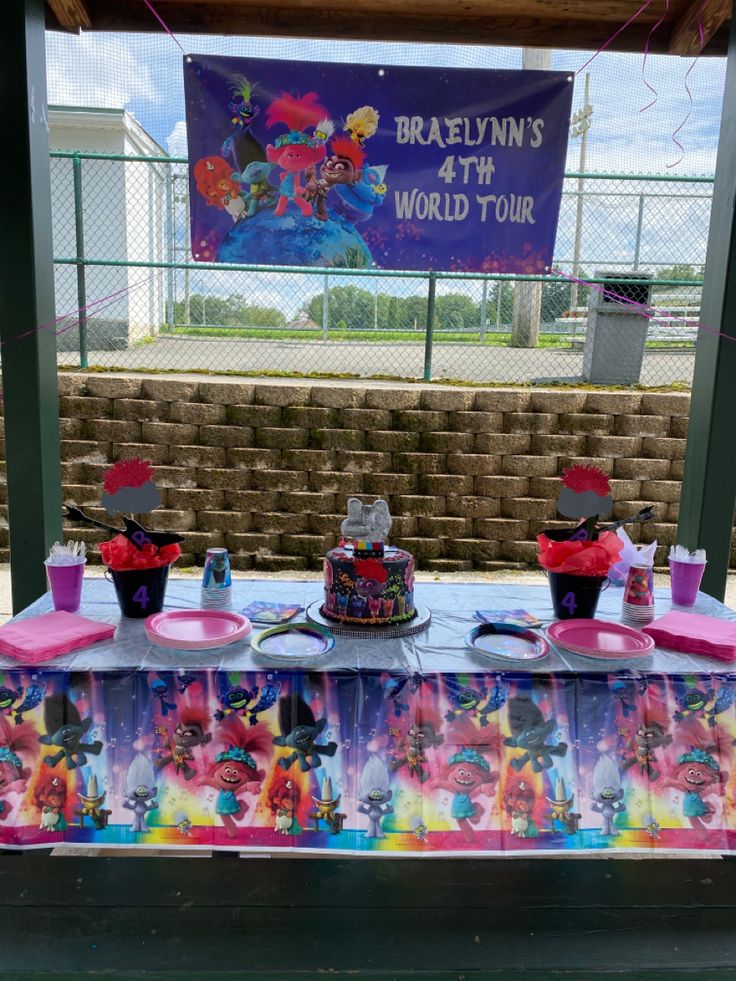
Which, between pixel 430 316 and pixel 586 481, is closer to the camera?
pixel 586 481

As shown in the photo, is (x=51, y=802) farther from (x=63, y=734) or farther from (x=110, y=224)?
(x=110, y=224)

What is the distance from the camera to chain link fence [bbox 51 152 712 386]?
197 inches

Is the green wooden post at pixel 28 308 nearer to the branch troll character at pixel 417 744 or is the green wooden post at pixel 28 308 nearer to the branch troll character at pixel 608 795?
the branch troll character at pixel 417 744

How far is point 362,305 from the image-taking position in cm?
569

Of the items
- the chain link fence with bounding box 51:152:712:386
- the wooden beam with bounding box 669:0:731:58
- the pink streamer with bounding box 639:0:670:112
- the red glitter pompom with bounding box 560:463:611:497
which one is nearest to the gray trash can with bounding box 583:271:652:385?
the chain link fence with bounding box 51:152:712:386

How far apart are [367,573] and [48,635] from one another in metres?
0.73

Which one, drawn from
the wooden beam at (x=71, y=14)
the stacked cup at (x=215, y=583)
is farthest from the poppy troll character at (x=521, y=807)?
the wooden beam at (x=71, y=14)

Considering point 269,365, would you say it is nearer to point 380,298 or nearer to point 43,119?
point 380,298

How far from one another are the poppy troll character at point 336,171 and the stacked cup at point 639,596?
1517mm

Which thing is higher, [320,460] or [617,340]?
[617,340]

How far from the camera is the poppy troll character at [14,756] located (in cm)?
154

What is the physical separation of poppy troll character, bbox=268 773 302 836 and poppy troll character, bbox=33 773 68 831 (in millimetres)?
424

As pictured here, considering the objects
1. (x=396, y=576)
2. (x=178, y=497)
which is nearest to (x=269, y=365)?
(x=178, y=497)

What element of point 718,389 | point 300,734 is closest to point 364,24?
point 718,389
